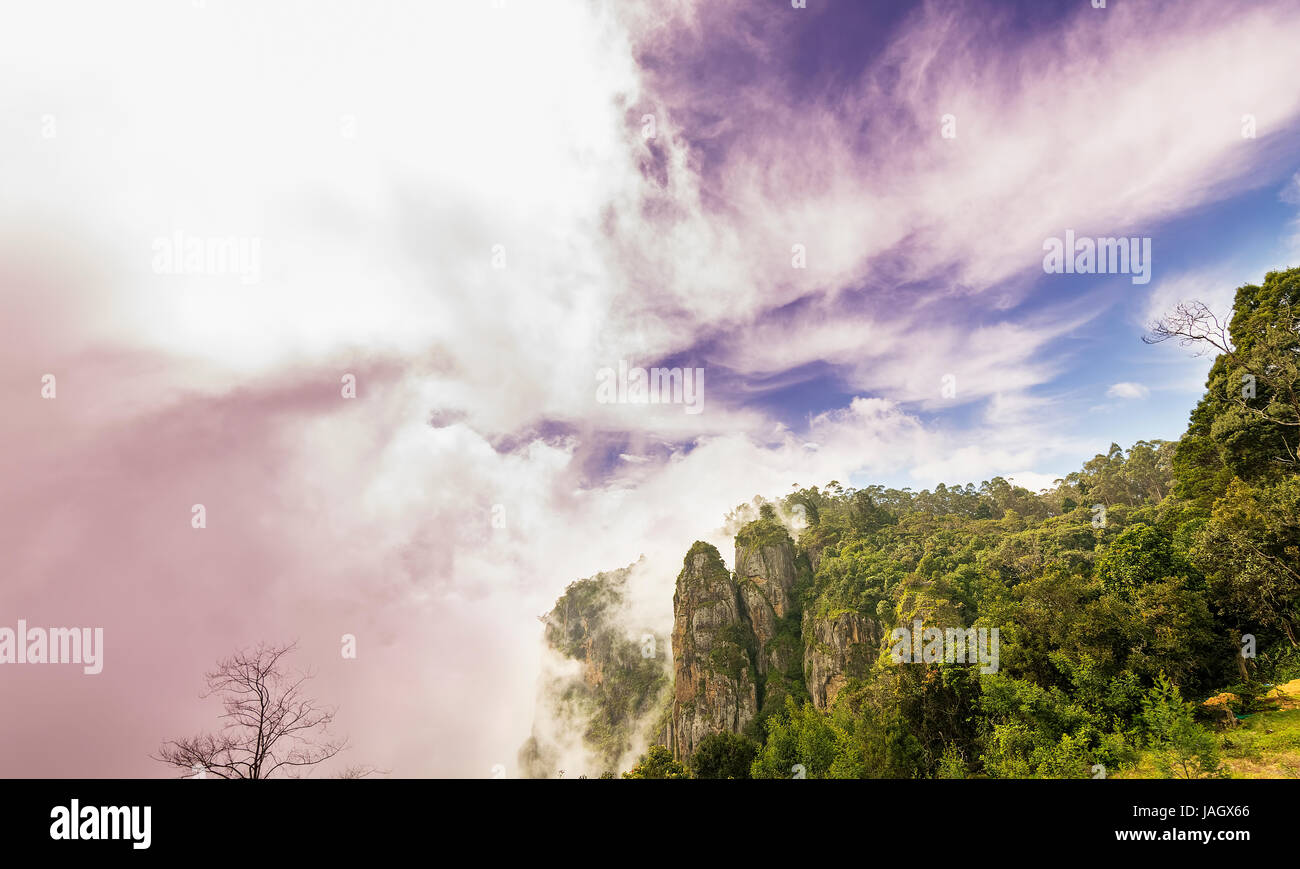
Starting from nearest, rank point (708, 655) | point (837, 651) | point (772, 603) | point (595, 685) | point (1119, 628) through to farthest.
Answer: point (1119, 628) → point (837, 651) → point (708, 655) → point (772, 603) → point (595, 685)

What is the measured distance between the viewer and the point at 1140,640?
77.7 ft

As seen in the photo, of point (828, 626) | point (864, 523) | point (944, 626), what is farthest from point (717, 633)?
point (944, 626)

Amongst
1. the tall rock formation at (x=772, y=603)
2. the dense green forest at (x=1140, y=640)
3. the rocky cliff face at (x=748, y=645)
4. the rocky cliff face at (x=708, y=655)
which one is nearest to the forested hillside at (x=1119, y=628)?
the dense green forest at (x=1140, y=640)

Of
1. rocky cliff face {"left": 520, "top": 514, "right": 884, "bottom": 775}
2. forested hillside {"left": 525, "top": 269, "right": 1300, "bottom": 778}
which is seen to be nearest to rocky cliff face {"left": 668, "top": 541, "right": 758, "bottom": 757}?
rocky cliff face {"left": 520, "top": 514, "right": 884, "bottom": 775}

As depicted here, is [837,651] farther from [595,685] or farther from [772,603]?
[595,685]

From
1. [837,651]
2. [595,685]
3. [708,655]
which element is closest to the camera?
[837,651]

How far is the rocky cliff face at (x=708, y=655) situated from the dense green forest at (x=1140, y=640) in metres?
32.7

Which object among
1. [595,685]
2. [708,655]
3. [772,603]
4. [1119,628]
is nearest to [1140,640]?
[1119,628]

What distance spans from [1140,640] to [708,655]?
58069mm
